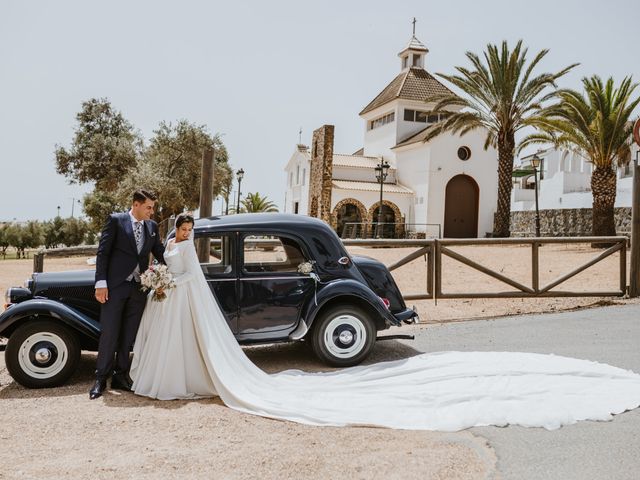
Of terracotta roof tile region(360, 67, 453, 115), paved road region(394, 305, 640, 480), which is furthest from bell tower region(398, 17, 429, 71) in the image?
paved road region(394, 305, 640, 480)

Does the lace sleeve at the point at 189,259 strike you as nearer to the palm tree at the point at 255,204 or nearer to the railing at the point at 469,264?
the railing at the point at 469,264

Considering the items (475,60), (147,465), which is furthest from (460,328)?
(475,60)

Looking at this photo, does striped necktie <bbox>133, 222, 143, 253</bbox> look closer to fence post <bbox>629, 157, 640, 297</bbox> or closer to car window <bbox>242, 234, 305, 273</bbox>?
car window <bbox>242, 234, 305, 273</bbox>

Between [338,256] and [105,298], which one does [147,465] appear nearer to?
[105,298]

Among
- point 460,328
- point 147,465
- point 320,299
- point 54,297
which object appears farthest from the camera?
point 460,328

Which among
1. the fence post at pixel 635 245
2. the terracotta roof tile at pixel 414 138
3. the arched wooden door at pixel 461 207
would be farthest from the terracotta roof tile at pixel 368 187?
A: the fence post at pixel 635 245

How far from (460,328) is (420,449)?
17.4 feet

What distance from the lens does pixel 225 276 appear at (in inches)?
251

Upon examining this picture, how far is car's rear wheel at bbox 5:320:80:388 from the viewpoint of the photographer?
5.77 m

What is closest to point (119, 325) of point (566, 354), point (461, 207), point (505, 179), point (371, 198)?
point (566, 354)

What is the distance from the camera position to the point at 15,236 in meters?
59.8

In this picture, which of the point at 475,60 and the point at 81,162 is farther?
the point at 81,162

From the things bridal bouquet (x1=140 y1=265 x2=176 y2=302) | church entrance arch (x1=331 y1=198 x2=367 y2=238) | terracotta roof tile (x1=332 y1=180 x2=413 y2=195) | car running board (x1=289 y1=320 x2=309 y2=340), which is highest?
terracotta roof tile (x1=332 y1=180 x2=413 y2=195)

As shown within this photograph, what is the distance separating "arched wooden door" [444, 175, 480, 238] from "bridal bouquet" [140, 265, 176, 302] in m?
33.4
